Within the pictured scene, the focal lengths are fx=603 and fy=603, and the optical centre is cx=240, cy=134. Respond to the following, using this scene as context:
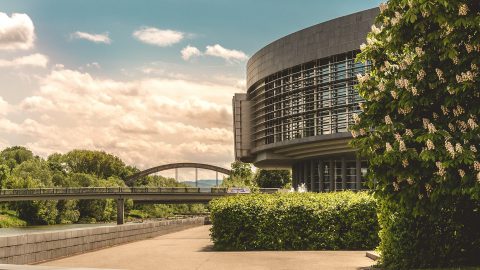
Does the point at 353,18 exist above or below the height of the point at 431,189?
above

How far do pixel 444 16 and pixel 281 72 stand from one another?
65.7 m

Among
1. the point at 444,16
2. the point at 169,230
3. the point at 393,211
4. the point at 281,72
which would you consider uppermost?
the point at 281,72

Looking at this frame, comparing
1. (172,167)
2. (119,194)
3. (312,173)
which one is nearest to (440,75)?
(312,173)

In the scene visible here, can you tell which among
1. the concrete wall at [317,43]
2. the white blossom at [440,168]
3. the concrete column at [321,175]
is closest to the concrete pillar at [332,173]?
the concrete column at [321,175]

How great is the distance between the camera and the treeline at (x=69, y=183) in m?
104

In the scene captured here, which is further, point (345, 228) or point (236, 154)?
point (236, 154)

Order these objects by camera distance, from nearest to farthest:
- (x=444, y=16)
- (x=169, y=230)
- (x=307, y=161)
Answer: (x=444, y=16)
(x=169, y=230)
(x=307, y=161)

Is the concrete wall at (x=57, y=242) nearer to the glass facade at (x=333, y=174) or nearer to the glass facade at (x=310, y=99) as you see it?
the glass facade at (x=310, y=99)

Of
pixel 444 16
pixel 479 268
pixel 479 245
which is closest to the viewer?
pixel 444 16

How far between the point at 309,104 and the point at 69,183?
78504 millimetres

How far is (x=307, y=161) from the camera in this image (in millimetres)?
84188

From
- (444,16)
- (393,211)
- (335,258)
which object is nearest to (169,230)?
(335,258)

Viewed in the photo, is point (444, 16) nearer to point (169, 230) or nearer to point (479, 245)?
point (479, 245)

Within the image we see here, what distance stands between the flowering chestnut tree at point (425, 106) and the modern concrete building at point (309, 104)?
1932 inches
